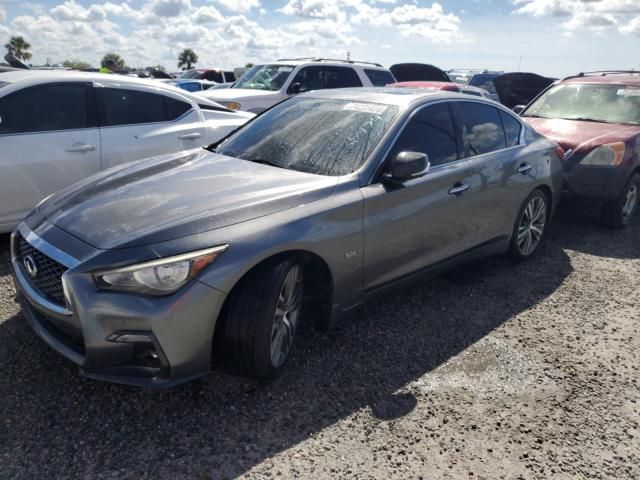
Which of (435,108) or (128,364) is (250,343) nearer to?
(128,364)

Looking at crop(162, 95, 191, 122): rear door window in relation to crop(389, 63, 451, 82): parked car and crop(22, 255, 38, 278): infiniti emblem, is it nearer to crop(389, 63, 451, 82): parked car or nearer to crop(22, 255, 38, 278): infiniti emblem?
crop(22, 255, 38, 278): infiniti emblem

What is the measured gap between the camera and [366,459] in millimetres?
2445

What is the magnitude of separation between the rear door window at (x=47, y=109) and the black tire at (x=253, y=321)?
3090mm

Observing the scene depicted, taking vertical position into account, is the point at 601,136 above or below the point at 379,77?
below

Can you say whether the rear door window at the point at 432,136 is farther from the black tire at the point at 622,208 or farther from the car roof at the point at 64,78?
the black tire at the point at 622,208

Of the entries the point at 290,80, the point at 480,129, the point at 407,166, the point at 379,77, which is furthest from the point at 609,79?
the point at 407,166

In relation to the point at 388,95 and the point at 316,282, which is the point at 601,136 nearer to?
the point at 388,95

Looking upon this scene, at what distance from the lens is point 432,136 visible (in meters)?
3.75

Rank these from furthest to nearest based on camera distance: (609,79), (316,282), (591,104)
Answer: (609,79) < (591,104) < (316,282)

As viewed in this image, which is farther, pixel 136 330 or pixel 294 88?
pixel 294 88

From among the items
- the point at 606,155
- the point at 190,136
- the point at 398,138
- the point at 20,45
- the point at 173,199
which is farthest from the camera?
the point at 20,45

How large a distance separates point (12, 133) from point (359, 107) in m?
2.98

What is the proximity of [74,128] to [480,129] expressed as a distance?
3.57 m

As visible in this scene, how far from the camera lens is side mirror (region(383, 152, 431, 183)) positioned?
10.4 feet
